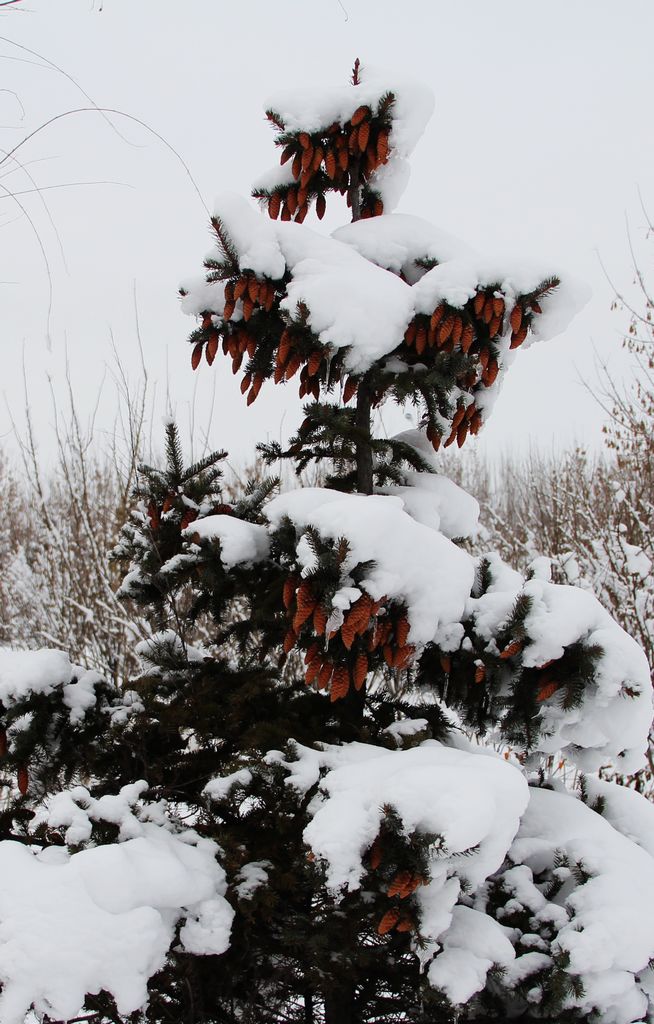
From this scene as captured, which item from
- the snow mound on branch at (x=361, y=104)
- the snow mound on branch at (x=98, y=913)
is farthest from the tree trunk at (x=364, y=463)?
the snow mound on branch at (x=98, y=913)

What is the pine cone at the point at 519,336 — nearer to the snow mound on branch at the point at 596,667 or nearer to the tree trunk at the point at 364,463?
the tree trunk at the point at 364,463

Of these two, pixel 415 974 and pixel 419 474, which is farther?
pixel 419 474

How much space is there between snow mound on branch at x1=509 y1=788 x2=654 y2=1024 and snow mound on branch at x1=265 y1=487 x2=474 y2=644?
815 mm

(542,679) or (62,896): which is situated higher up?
(542,679)

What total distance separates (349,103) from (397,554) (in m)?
1.76

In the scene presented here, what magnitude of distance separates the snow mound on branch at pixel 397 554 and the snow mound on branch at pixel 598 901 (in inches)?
32.1

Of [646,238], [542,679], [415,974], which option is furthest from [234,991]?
[646,238]

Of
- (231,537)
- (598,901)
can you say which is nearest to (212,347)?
(231,537)

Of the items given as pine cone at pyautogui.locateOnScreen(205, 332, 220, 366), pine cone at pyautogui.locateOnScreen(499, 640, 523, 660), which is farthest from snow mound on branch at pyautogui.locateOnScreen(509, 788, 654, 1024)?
pine cone at pyautogui.locateOnScreen(205, 332, 220, 366)

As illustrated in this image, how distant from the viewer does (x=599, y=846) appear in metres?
2.28

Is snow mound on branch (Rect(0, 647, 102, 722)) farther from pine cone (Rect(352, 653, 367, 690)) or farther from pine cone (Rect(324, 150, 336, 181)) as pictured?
pine cone (Rect(324, 150, 336, 181))

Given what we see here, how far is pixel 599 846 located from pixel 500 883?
33 cm

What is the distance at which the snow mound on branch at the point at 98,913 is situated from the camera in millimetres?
1674

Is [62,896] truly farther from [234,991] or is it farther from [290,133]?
[290,133]
